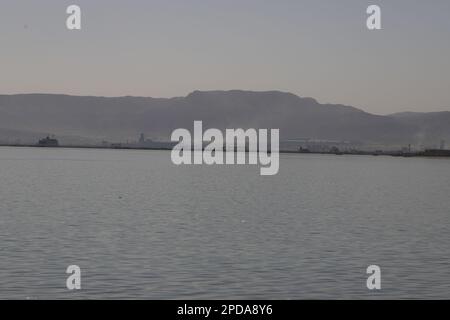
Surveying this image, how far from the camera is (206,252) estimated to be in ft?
145

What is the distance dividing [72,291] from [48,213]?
119 ft

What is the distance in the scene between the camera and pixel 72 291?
105ft

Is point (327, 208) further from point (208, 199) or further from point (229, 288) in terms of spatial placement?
point (229, 288)
